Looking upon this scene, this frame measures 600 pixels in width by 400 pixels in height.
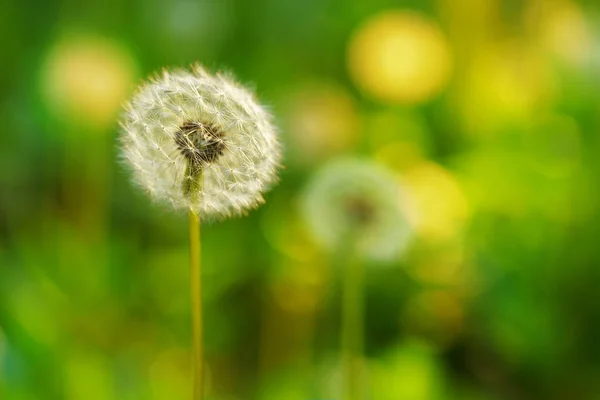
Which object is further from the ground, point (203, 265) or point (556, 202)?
point (556, 202)

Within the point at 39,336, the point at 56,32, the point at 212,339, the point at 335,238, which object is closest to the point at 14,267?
the point at 39,336

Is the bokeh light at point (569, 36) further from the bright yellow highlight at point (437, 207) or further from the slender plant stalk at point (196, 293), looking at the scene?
the slender plant stalk at point (196, 293)

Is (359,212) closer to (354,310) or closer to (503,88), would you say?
(354,310)

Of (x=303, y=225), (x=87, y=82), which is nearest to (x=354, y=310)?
(x=303, y=225)

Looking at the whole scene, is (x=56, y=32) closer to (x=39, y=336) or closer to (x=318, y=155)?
(x=318, y=155)

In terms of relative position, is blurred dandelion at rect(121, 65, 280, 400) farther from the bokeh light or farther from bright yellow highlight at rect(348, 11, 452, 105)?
the bokeh light

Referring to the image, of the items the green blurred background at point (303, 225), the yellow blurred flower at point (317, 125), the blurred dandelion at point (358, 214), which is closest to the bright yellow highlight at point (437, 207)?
the green blurred background at point (303, 225)

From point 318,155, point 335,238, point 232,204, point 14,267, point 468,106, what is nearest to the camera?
point 232,204
